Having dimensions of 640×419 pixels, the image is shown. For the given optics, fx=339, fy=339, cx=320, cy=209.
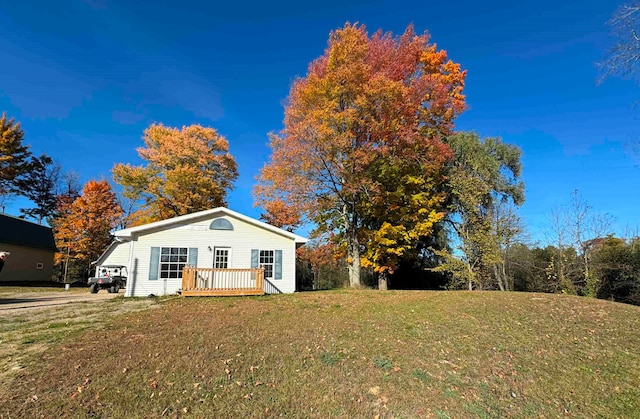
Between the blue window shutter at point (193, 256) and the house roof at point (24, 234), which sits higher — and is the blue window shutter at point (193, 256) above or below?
below

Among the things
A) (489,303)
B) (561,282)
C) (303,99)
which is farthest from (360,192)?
(561,282)

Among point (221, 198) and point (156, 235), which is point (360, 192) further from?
point (221, 198)

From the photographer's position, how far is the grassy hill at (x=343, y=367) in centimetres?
431

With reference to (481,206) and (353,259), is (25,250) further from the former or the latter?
(481,206)

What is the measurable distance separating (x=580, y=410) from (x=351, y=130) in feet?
43.3

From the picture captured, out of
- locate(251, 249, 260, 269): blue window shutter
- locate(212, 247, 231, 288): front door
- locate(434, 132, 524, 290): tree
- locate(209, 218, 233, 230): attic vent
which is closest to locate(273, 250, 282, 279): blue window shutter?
locate(251, 249, 260, 269): blue window shutter

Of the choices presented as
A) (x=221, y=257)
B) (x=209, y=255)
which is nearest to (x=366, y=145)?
(x=221, y=257)

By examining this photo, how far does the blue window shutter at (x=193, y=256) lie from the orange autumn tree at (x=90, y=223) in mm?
16029

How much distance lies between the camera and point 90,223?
25.8 meters

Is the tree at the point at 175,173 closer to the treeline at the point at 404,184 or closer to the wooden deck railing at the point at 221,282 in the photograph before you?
the treeline at the point at 404,184

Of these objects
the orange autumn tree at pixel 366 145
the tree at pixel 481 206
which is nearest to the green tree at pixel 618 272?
the tree at pixel 481 206

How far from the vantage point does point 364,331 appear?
7250 mm

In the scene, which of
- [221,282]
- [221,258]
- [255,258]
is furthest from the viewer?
[255,258]

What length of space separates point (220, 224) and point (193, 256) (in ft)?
5.75
